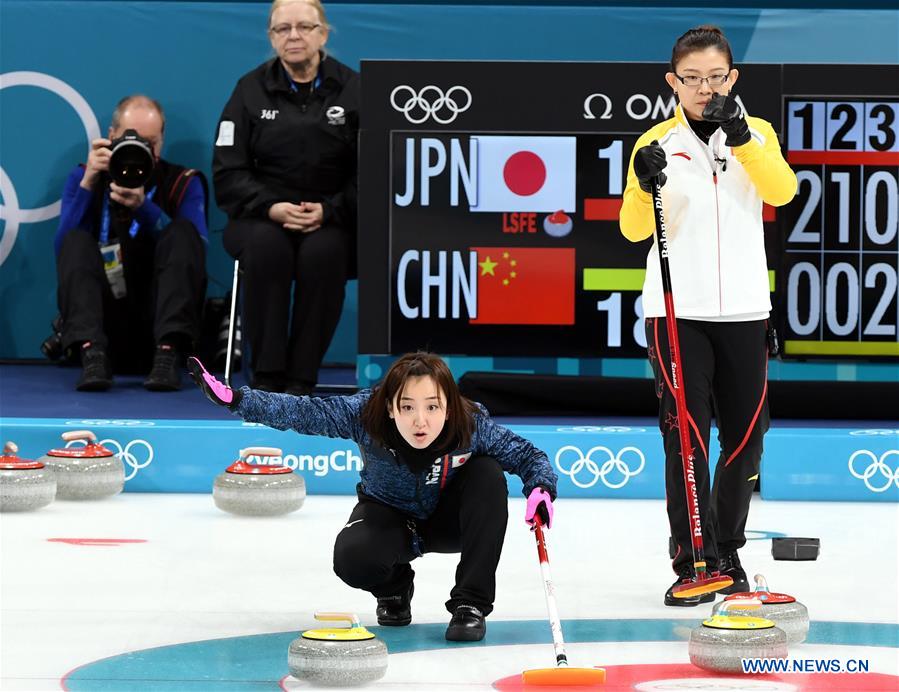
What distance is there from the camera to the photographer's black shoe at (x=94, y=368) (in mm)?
6270

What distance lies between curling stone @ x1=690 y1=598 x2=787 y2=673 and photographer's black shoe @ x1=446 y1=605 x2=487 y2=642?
47 centimetres

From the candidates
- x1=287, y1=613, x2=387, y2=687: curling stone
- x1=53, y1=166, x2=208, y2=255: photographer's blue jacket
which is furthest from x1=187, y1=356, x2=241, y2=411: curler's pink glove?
x1=53, y1=166, x2=208, y2=255: photographer's blue jacket

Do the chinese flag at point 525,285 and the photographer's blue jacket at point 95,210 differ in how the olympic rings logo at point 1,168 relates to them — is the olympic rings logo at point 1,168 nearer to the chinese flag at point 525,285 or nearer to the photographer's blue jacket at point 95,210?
the photographer's blue jacket at point 95,210

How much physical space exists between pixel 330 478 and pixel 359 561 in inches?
82.5

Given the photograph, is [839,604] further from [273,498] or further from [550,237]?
[550,237]

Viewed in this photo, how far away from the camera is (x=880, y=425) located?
230 inches

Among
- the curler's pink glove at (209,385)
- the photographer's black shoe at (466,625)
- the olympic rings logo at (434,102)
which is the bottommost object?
the photographer's black shoe at (466,625)

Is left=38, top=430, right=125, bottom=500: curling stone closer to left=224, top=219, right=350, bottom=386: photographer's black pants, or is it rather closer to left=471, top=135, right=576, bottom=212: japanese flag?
left=224, top=219, right=350, bottom=386: photographer's black pants

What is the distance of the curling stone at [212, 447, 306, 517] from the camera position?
486 cm

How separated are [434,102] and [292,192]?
0.77m

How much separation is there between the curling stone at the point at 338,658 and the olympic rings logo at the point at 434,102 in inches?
127

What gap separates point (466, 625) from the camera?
3.30 m

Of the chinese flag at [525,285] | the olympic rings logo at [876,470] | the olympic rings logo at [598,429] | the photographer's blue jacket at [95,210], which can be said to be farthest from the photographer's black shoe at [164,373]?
the olympic rings logo at [876,470]

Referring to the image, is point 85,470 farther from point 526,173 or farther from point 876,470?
point 876,470
